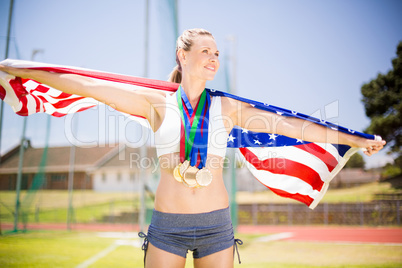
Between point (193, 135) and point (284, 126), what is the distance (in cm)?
63

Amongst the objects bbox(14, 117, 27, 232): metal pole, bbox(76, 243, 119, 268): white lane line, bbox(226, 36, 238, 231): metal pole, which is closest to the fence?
bbox(226, 36, 238, 231): metal pole

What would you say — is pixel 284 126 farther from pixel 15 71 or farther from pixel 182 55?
pixel 15 71

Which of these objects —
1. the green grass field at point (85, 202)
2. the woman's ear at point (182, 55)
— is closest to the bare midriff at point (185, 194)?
the woman's ear at point (182, 55)

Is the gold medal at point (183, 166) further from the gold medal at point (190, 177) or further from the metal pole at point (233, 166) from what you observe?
the metal pole at point (233, 166)

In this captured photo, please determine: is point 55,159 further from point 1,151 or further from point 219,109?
point 219,109

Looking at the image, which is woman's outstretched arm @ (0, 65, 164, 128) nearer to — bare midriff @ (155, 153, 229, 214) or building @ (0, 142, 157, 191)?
bare midriff @ (155, 153, 229, 214)

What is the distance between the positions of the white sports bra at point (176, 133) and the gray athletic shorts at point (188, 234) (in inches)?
14.4

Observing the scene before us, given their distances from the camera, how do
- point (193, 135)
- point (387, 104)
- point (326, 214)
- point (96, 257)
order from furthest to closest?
point (387, 104), point (326, 214), point (96, 257), point (193, 135)

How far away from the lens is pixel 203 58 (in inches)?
79.7

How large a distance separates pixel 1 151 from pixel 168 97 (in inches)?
207

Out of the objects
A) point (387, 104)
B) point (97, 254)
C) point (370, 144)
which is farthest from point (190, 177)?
point (387, 104)

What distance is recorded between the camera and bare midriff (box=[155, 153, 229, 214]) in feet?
6.18

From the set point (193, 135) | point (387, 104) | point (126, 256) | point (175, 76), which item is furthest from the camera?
point (387, 104)

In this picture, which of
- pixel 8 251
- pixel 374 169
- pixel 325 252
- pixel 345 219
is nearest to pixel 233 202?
pixel 325 252
